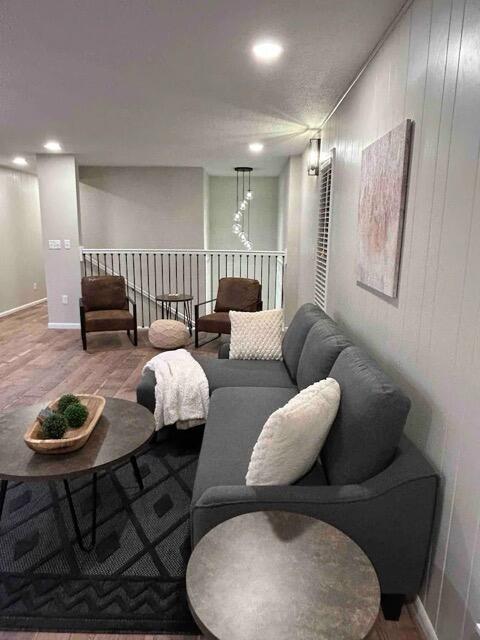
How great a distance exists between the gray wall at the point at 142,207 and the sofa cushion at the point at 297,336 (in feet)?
14.4

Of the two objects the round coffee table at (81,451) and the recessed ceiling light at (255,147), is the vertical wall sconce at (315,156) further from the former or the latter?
the round coffee table at (81,451)

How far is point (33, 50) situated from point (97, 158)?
3853 millimetres

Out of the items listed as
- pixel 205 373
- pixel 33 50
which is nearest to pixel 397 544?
pixel 205 373

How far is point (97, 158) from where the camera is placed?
612 centimetres

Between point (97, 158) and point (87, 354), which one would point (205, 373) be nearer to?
point (87, 354)

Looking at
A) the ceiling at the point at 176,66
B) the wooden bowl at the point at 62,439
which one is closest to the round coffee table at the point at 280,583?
the wooden bowl at the point at 62,439

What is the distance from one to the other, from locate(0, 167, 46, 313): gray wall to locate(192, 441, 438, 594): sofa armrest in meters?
6.92

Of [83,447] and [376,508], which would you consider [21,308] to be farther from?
[376,508]

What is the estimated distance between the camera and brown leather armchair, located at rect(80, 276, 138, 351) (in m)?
5.25

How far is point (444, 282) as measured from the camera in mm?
1558

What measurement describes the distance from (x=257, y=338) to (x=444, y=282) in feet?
6.39

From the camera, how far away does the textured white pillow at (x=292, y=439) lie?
151cm

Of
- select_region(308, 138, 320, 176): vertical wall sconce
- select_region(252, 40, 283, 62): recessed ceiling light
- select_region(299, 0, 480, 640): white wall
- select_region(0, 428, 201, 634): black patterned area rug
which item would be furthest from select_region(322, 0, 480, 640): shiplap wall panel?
select_region(308, 138, 320, 176): vertical wall sconce

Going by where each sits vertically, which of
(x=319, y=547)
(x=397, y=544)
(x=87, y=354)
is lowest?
(x=87, y=354)
